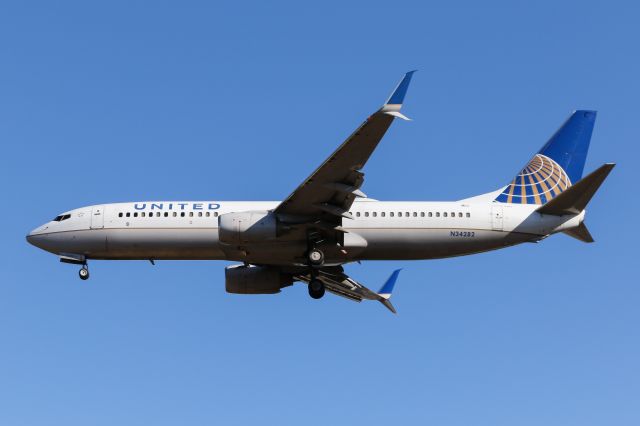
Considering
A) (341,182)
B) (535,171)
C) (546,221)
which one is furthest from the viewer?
(535,171)

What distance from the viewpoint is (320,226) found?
4441 centimetres

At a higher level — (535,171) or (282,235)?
(535,171)

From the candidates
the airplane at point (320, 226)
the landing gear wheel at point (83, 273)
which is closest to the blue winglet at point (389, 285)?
the airplane at point (320, 226)

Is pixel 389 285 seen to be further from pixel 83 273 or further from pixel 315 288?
pixel 83 273

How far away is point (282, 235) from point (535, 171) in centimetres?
1255

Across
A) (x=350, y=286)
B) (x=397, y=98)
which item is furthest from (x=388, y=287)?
(x=397, y=98)

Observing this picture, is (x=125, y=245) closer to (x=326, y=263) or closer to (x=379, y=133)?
(x=326, y=263)

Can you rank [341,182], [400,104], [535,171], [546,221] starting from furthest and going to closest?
1. [535,171]
2. [546,221]
3. [341,182]
4. [400,104]

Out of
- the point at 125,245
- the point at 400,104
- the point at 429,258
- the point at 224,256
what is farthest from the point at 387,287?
the point at 400,104

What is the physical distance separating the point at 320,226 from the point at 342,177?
3.20 m

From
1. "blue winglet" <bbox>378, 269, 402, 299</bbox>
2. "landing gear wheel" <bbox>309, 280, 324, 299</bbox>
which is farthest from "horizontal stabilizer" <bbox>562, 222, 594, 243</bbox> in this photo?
"landing gear wheel" <bbox>309, 280, 324, 299</bbox>

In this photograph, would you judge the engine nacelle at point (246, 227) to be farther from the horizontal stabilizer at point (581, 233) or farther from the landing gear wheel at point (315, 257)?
the horizontal stabilizer at point (581, 233)

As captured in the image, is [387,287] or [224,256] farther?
[387,287]

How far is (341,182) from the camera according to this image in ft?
139
